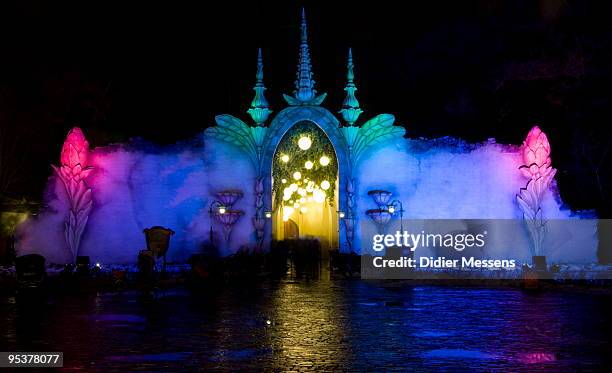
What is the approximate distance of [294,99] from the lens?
28.6 metres

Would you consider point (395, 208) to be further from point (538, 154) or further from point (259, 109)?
point (259, 109)

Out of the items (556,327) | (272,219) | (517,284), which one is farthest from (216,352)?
(272,219)

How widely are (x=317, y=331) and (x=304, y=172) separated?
16.8 m

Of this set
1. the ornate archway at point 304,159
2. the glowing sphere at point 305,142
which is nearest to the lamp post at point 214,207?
the ornate archway at point 304,159

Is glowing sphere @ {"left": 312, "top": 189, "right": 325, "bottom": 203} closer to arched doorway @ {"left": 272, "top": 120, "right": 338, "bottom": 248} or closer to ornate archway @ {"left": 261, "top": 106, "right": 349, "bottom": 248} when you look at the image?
arched doorway @ {"left": 272, "top": 120, "right": 338, "bottom": 248}

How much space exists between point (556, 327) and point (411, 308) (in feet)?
12.4

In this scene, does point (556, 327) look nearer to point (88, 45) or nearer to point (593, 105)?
point (593, 105)

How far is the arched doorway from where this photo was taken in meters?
29.0

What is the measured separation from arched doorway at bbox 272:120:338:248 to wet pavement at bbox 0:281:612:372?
9.18 metres

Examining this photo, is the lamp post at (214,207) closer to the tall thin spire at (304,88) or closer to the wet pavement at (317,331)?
the tall thin spire at (304,88)

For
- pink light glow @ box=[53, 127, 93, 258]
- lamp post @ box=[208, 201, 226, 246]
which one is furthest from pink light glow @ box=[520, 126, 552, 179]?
pink light glow @ box=[53, 127, 93, 258]

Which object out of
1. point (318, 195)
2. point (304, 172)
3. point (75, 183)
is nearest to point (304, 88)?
point (304, 172)

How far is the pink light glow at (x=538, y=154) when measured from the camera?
26953mm

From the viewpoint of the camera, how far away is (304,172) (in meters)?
29.8
